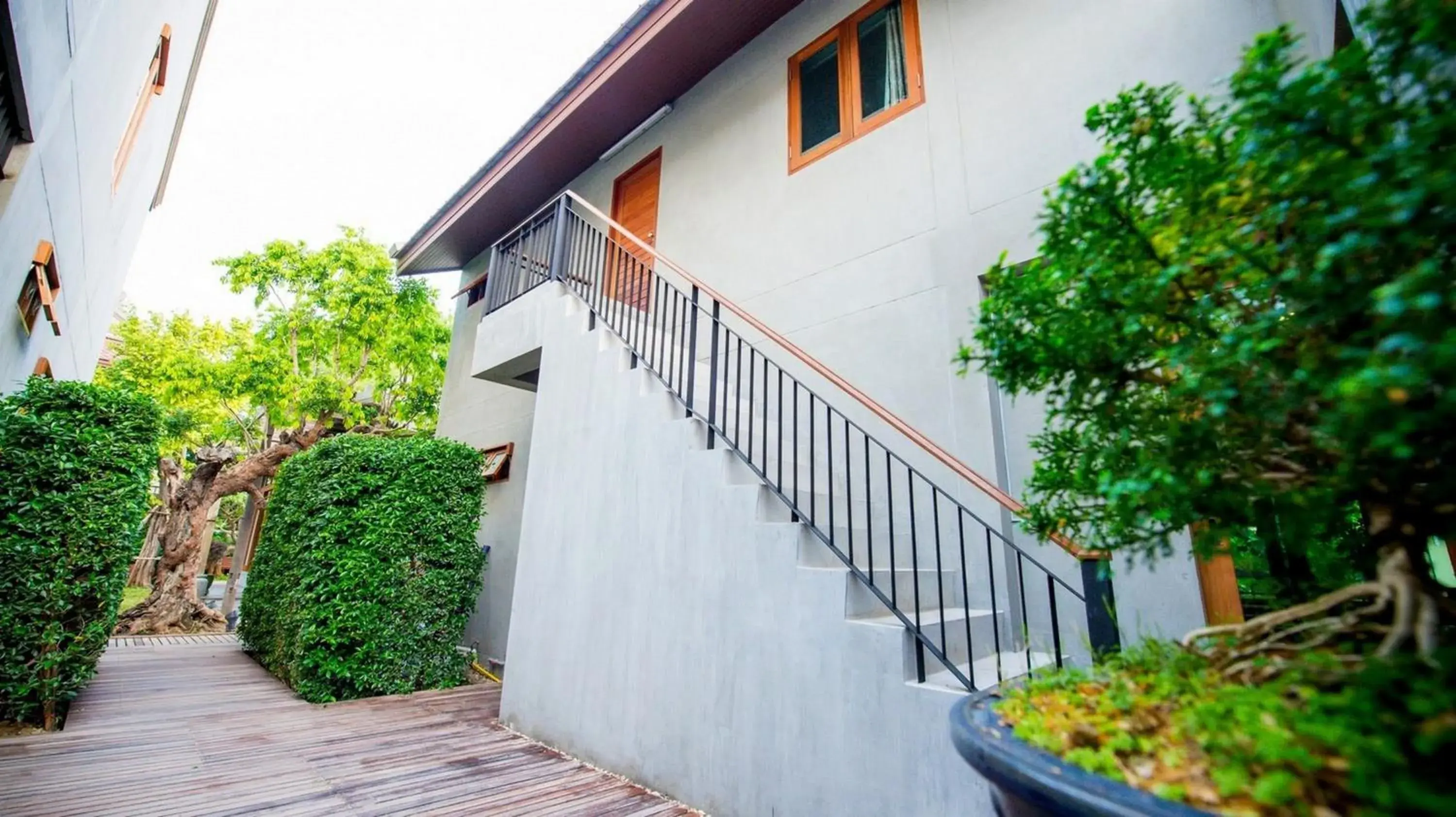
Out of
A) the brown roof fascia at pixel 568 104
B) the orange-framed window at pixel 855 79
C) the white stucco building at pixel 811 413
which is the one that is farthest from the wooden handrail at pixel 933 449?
the brown roof fascia at pixel 568 104

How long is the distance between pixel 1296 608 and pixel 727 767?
7.63ft

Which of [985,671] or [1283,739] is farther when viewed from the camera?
[985,671]

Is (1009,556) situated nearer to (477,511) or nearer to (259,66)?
(477,511)

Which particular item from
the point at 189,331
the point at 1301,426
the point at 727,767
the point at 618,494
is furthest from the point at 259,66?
the point at 1301,426

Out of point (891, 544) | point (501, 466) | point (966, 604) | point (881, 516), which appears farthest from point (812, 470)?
point (501, 466)

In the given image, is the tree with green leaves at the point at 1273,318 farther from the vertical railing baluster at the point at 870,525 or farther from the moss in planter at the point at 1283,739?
the vertical railing baluster at the point at 870,525

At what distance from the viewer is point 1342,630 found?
109cm

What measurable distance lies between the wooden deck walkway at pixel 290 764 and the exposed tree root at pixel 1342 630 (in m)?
2.50

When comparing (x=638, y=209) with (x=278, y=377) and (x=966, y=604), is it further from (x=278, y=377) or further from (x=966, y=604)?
(x=278, y=377)

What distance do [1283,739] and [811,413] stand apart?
2.06m

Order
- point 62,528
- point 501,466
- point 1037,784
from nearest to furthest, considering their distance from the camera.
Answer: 1. point 1037,784
2. point 62,528
3. point 501,466

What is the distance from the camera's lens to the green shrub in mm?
3486

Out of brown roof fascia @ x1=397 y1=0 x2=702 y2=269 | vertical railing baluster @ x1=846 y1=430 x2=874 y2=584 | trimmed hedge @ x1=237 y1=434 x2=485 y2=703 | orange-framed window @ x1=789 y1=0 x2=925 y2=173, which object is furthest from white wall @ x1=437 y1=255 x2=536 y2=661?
orange-framed window @ x1=789 y1=0 x2=925 y2=173

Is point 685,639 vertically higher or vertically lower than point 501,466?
lower
